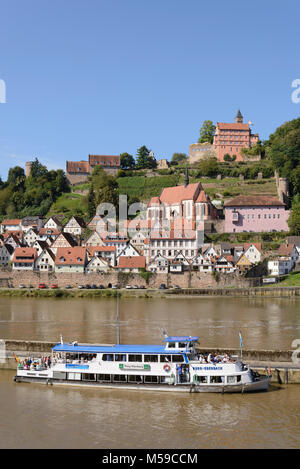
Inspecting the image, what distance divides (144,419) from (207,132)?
399ft

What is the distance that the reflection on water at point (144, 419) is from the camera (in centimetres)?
1878

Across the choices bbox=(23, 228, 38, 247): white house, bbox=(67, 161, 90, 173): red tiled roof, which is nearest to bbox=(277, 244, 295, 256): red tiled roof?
bbox=(23, 228, 38, 247): white house

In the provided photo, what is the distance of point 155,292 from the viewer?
68375 mm

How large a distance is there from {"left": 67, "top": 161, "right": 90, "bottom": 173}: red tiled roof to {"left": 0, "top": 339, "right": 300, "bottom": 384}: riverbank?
9572 centimetres

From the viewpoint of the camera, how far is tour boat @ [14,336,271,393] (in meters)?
24.3

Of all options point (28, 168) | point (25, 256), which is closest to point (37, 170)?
point (28, 168)

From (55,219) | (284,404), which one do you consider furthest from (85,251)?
(284,404)

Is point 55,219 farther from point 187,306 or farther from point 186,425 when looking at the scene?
point 186,425

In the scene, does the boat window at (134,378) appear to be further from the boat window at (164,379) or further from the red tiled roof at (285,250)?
the red tiled roof at (285,250)

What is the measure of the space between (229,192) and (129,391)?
82.8 metres

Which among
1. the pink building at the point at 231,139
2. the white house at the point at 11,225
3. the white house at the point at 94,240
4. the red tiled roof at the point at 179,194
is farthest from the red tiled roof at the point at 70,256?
the pink building at the point at 231,139

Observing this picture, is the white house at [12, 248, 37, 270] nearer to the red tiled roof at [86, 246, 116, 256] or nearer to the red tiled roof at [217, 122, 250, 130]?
the red tiled roof at [86, 246, 116, 256]

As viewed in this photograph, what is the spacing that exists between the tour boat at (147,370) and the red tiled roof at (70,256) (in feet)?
164

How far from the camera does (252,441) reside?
18.7 meters
